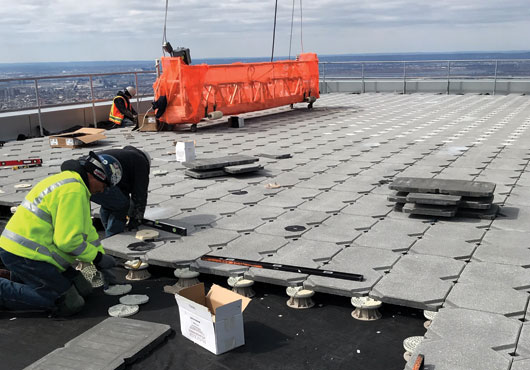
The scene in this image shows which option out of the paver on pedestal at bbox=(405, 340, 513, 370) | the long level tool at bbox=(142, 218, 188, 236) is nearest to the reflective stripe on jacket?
the long level tool at bbox=(142, 218, 188, 236)

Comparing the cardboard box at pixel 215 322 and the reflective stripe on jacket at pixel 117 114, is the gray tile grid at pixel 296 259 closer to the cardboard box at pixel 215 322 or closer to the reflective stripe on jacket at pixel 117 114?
the cardboard box at pixel 215 322

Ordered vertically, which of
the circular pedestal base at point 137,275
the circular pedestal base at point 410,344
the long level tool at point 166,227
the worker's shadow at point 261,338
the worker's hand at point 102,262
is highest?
the worker's hand at point 102,262

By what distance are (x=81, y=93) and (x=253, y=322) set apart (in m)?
14.4

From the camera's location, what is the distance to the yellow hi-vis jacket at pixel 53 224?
15.0 feet

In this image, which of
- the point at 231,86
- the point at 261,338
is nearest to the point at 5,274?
the point at 261,338

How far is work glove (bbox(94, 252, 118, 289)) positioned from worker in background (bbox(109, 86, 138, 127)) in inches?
433

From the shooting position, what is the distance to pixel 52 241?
474cm

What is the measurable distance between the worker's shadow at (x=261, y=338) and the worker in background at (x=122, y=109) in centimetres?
1217

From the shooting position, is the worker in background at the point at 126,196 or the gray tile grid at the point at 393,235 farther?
the worker in background at the point at 126,196

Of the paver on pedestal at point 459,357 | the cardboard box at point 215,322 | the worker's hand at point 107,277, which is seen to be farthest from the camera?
the worker's hand at point 107,277

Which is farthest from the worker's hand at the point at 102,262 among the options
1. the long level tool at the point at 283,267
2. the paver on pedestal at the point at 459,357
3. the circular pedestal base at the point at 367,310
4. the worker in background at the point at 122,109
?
the worker in background at the point at 122,109

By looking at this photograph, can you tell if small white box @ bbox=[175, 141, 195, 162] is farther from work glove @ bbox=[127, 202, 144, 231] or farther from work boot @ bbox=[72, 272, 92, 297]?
work boot @ bbox=[72, 272, 92, 297]

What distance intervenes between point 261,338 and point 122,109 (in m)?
12.9

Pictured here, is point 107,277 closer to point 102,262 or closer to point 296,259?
point 102,262
